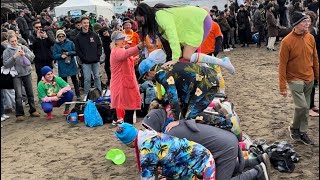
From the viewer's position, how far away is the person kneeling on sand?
746 centimetres

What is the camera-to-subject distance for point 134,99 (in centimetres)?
620

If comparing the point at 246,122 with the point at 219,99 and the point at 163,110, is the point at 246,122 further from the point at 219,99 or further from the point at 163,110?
the point at 163,110

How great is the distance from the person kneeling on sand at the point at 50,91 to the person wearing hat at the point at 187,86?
4.35m

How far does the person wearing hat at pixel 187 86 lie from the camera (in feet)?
11.2

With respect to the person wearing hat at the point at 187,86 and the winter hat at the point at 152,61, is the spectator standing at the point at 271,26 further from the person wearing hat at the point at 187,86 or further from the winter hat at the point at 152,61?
the person wearing hat at the point at 187,86

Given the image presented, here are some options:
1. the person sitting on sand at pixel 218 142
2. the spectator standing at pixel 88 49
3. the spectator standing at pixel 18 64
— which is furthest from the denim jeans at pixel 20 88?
the person sitting on sand at pixel 218 142

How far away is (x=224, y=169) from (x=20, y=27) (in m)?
13.7

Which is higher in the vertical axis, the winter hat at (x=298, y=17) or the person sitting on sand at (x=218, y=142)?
the winter hat at (x=298, y=17)

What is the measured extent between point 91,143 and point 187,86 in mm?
2972

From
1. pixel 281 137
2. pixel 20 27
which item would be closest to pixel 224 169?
pixel 281 137

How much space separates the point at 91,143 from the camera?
6.03 meters

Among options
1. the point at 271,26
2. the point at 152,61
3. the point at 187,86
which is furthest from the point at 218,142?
the point at 271,26

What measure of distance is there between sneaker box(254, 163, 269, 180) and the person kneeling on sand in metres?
4.67

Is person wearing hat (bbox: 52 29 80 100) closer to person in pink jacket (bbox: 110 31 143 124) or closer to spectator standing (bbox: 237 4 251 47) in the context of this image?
person in pink jacket (bbox: 110 31 143 124)
